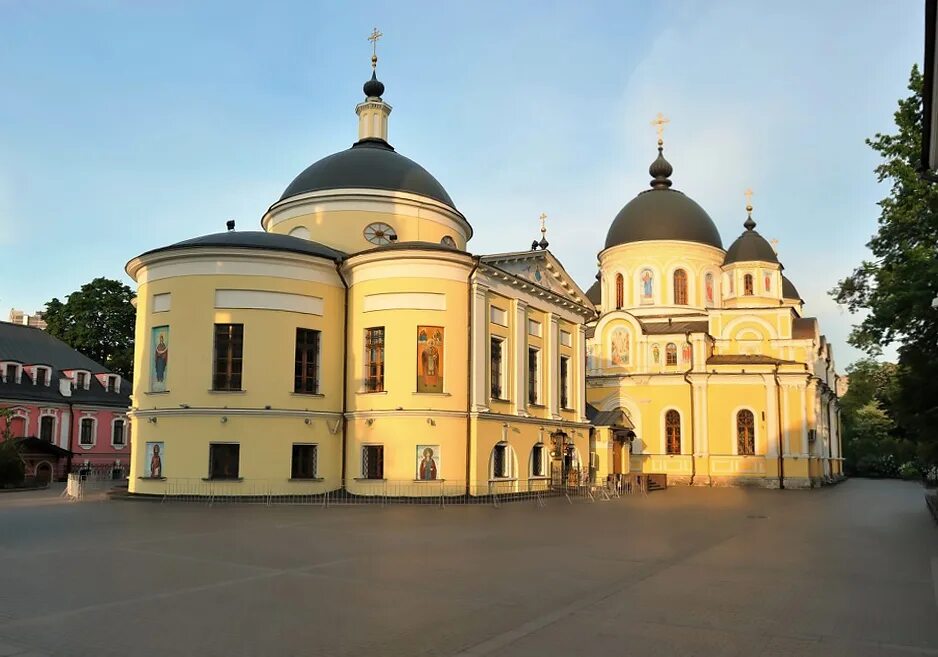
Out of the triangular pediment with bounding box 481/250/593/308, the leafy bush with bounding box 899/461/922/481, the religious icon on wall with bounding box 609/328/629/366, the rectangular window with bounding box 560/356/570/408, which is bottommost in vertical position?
the leafy bush with bounding box 899/461/922/481

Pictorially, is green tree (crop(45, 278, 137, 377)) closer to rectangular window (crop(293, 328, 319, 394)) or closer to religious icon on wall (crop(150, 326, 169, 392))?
religious icon on wall (crop(150, 326, 169, 392))

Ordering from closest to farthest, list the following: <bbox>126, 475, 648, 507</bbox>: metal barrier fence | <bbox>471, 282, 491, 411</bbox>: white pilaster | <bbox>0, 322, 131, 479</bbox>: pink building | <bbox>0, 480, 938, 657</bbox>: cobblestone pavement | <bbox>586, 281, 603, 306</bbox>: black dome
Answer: <bbox>0, 480, 938, 657</bbox>: cobblestone pavement
<bbox>126, 475, 648, 507</bbox>: metal barrier fence
<bbox>471, 282, 491, 411</bbox>: white pilaster
<bbox>0, 322, 131, 479</bbox>: pink building
<bbox>586, 281, 603, 306</bbox>: black dome

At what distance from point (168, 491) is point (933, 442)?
73.1ft

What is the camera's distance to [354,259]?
29078 millimetres

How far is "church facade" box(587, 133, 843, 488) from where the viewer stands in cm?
4416

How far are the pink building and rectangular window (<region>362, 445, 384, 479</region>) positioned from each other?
20136 millimetres

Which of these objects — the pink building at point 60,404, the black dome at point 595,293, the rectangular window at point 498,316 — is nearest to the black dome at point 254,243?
the rectangular window at point 498,316

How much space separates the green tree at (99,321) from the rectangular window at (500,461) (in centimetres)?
3420

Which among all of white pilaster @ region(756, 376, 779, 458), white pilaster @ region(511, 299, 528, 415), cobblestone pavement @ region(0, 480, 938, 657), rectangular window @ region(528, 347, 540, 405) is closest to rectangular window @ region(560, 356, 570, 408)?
rectangular window @ region(528, 347, 540, 405)

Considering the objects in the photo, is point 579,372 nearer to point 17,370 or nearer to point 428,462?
point 428,462

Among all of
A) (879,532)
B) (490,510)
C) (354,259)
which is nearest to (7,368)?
(354,259)

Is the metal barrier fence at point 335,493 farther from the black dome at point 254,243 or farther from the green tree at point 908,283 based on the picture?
the green tree at point 908,283

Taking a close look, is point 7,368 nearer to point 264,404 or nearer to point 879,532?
point 264,404

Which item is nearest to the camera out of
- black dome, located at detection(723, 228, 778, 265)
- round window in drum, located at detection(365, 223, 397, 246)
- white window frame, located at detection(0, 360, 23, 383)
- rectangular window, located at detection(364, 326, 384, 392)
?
rectangular window, located at detection(364, 326, 384, 392)
